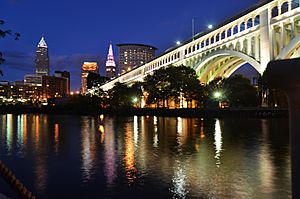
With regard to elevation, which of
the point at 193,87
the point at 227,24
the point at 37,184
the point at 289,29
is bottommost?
the point at 37,184

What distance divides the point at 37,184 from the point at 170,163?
5514 mm

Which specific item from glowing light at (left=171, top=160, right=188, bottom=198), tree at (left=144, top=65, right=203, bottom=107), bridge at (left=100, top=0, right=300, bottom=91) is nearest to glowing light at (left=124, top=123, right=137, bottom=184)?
glowing light at (left=171, top=160, right=188, bottom=198)

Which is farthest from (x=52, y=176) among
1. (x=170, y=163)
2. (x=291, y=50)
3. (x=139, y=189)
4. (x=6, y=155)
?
(x=291, y=50)

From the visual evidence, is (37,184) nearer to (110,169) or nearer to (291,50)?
(110,169)

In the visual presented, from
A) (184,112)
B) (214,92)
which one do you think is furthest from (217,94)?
(184,112)

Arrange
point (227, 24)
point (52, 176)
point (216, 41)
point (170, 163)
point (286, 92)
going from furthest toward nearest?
1. point (216, 41)
2. point (227, 24)
3. point (170, 163)
4. point (52, 176)
5. point (286, 92)

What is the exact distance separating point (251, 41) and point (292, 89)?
63201mm

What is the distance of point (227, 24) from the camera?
66.6 metres

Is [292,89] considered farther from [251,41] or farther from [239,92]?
[239,92]

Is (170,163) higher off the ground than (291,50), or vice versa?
(291,50)

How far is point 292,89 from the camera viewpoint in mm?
2586

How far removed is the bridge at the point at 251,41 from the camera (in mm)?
51000

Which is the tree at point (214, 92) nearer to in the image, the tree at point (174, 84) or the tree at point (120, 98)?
the tree at point (174, 84)

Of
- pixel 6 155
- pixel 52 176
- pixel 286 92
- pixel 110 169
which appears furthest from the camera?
pixel 6 155
